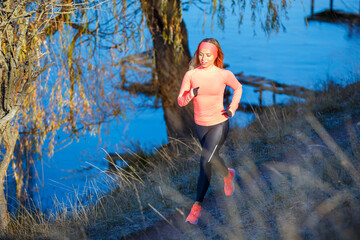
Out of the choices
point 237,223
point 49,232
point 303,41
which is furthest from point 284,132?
point 303,41

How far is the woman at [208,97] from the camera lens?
3.97 meters

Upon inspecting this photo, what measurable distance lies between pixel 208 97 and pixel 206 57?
1.15 ft

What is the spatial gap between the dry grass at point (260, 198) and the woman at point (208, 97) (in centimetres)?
59

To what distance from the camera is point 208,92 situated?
398cm

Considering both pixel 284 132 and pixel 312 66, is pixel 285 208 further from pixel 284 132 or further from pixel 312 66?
pixel 312 66

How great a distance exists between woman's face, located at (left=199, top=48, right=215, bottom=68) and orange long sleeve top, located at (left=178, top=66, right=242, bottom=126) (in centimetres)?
6

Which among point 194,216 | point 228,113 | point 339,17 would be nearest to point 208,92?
point 228,113

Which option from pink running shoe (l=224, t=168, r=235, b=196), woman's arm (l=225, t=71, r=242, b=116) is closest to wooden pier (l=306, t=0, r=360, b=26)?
pink running shoe (l=224, t=168, r=235, b=196)

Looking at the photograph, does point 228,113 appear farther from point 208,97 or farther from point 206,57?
point 206,57

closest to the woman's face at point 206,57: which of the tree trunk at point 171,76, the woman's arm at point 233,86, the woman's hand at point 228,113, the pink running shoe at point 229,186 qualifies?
the woman's arm at point 233,86

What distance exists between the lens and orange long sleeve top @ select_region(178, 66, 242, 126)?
398 centimetres

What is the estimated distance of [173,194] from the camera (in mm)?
5203

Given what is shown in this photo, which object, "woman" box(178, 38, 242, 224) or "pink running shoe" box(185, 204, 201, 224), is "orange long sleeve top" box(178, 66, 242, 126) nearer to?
"woman" box(178, 38, 242, 224)

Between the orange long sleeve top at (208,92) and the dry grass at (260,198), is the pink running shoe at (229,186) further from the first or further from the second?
the orange long sleeve top at (208,92)
